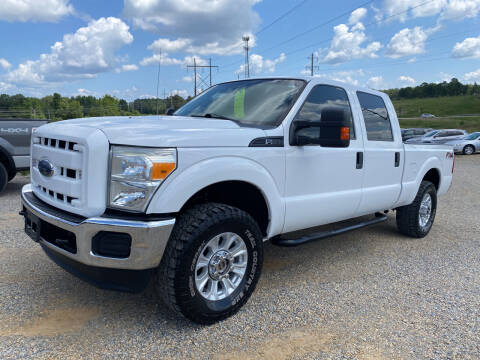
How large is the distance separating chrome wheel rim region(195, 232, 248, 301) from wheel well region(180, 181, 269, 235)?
0.37m

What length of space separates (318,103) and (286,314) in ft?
6.41

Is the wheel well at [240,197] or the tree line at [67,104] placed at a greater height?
the tree line at [67,104]

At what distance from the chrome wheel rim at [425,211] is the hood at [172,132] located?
11.3 ft

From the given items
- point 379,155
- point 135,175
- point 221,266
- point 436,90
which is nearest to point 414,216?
point 379,155

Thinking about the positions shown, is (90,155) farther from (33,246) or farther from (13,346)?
(33,246)

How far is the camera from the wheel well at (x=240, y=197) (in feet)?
10.2

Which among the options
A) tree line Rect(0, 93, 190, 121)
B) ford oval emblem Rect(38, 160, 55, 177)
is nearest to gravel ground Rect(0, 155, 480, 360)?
ford oval emblem Rect(38, 160, 55, 177)

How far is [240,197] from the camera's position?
10.9 feet

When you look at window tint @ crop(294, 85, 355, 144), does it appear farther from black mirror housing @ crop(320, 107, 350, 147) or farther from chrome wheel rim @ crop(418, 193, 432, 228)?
chrome wheel rim @ crop(418, 193, 432, 228)

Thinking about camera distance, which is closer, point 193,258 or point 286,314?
point 193,258

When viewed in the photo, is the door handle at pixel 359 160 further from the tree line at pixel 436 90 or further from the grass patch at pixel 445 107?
the tree line at pixel 436 90

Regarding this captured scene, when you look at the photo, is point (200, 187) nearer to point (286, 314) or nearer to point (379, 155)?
point (286, 314)

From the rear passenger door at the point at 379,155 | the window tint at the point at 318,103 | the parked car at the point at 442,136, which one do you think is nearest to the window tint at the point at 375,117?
the rear passenger door at the point at 379,155

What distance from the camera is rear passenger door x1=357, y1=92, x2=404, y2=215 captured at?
167 inches
